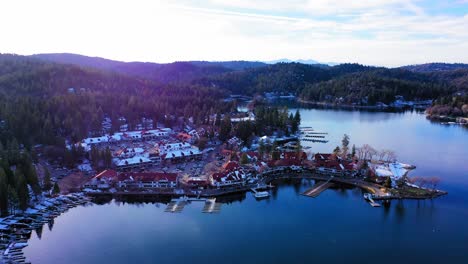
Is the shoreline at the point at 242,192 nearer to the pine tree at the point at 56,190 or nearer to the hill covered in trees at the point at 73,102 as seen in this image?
the pine tree at the point at 56,190

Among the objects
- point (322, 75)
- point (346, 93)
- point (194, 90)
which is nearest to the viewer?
point (194, 90)

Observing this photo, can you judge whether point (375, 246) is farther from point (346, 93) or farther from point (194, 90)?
point (346, 93)

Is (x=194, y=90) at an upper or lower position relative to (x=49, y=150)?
upper

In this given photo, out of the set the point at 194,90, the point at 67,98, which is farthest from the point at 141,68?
the point at 67,98

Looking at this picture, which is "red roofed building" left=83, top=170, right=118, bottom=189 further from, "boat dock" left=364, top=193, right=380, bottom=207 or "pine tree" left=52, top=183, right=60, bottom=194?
"boat dock" left=364, top=193, right=380, bottom=207

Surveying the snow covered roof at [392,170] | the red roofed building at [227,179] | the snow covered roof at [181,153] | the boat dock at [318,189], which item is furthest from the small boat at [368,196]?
the snow covered roof at [181,153]

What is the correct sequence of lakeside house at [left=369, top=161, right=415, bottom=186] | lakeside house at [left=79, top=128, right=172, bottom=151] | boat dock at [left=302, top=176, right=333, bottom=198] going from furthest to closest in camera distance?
1. lakeside house at [left=79, top=128, right=172, bottom=151]
2. lakeside house at [left=369, top=161, right=415, bottom=186]
3. boat dock at [left=302, top=176, right=333, bottom=198]

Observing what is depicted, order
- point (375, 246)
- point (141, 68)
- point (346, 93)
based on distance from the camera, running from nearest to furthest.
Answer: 1. point (375, 246)
2. point (346, 93)
3. point (141, 68)

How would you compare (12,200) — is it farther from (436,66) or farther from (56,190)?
(436,66)

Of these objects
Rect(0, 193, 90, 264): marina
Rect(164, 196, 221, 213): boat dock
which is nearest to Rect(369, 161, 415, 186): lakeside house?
Rect(164, 196, 221, 213): boat dock
